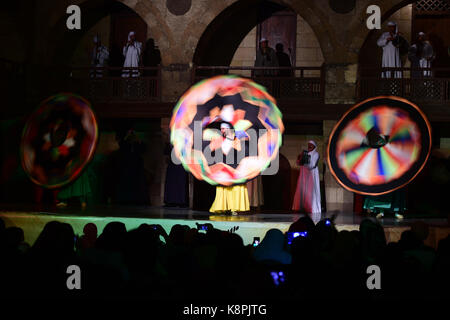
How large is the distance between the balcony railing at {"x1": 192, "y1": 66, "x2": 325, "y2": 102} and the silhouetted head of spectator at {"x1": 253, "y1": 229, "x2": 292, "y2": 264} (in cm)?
1027

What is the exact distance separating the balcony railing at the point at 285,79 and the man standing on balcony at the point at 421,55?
2.19 m

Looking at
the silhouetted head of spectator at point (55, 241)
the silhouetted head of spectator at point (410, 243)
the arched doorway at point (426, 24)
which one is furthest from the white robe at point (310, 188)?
the silhouetted head of spectator at point (55, 241)

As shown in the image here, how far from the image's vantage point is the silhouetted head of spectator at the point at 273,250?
168 inches

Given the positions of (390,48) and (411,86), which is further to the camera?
(390,48)

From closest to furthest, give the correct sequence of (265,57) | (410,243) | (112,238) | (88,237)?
(112,238), (410,243), (88,237), (265,57)

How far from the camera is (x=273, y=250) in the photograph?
432 centimetres

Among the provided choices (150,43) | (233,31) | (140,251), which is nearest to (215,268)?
(140,251)

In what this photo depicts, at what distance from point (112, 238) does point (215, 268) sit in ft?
2.79

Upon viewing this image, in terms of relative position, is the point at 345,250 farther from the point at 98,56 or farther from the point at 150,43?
the point at 150,43

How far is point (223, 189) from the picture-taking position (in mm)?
11672

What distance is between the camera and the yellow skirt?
1155 cm

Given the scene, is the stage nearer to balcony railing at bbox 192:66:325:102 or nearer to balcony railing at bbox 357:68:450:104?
balcony railing at bbox 357:68:450:104

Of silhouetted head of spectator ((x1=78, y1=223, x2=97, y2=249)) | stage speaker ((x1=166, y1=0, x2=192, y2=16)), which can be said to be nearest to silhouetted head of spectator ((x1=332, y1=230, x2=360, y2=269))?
silhouetted head of spectator ((x1=78, y1=223, x2=97, y2=249))
